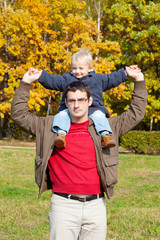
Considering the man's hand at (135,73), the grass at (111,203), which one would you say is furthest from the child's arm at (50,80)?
the grass at (111,203)

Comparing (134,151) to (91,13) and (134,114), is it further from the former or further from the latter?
(134,114)

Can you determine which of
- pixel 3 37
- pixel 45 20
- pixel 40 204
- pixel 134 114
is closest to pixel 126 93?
pixel 45 20

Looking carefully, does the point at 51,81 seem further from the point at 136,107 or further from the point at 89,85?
the point at 136,107

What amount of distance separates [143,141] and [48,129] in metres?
15.8

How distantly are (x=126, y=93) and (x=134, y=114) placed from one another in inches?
721

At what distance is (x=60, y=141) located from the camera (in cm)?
269

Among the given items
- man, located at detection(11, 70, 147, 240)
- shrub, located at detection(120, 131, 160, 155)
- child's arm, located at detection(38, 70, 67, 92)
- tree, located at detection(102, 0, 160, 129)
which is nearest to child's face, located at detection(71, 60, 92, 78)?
child's arm, located at detection(38, 70, 67, 92)

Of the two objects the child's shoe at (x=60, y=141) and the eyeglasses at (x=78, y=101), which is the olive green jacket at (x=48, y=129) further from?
the eyeglasses at (x=78, y=101)

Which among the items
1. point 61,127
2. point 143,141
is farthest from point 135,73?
point 143,141

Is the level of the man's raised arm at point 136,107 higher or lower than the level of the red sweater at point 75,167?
higher

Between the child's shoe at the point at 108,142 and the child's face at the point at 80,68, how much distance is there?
1.15 meters

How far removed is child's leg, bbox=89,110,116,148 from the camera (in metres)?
2.78

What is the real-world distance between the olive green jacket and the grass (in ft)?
8.40

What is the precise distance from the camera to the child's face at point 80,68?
12.0 feet
